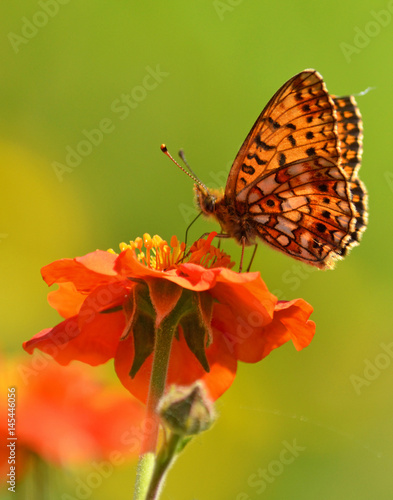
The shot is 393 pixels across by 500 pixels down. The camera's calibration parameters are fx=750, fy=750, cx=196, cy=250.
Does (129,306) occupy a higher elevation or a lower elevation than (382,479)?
higher

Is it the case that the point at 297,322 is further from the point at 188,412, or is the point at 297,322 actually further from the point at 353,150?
the point at 353,150

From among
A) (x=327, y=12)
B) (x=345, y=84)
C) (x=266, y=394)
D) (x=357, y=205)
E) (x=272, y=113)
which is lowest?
(x=266, y=394)

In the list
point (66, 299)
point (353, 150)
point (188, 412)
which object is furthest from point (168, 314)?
point (353, 150)

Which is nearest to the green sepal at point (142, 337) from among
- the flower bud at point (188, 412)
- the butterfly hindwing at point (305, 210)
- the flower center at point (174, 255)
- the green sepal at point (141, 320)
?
the green sepal at point (141, 320)

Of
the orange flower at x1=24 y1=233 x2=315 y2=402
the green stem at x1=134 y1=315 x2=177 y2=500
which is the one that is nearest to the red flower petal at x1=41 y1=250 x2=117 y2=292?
the orange flower at x1=24 y1=233 x2=315 y2=402

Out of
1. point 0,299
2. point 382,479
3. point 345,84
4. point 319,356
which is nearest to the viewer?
point 382,479

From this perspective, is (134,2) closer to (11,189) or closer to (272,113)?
(11,189)

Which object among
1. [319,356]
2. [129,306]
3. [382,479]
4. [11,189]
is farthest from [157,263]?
[11,189]
